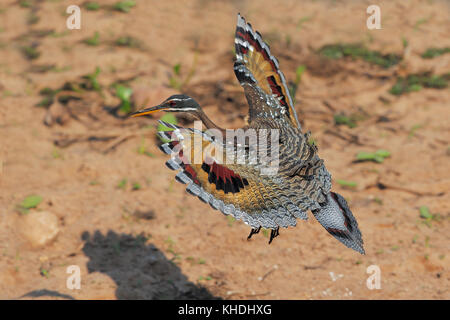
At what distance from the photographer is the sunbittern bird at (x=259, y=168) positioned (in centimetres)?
285

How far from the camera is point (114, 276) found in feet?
13.0

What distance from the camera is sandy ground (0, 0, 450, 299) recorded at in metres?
4.01

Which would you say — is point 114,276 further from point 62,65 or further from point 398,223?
point 62,65

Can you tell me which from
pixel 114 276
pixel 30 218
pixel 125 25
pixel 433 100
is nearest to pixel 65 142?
pixel 30 218

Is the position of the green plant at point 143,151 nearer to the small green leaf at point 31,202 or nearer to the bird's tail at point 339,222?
the small green leaf at point 31,202

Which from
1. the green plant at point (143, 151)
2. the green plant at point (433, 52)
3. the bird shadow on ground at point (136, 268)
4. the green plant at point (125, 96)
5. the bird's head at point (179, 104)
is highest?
the green plant at point (433, 52)

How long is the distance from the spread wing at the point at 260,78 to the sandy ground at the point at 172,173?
1397mm

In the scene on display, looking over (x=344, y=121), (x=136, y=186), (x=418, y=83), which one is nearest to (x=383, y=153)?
(x=344, y=121)

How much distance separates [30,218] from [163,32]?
4.32 metres

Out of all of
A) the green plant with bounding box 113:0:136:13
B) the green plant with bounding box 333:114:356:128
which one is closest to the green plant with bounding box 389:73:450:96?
the green plant with bounding box 333:114:356:128

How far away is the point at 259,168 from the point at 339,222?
0.70 meters

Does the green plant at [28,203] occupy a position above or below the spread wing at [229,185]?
below

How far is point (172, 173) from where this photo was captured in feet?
17.1

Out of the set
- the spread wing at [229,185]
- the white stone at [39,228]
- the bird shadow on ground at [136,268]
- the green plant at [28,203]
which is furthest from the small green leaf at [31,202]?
the spread wing at [229,185]
